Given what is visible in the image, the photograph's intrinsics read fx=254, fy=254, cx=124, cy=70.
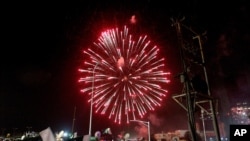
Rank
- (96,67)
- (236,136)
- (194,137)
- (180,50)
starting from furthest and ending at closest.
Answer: (96,67) → (180,50) → (194,137) → (236,136)

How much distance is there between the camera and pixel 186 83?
1371cm

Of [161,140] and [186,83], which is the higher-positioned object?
[186,83]

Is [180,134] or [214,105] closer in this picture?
[214,105]

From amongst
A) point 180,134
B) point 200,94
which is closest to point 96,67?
point 200,94

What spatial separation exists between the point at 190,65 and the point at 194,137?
486 cm

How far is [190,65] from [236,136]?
430 inches

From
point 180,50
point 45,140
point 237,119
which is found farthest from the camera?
point 237,119

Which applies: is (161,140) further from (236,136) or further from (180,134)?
(236,136)

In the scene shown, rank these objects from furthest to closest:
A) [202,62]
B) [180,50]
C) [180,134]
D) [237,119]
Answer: [237,119], [180,134], [202,62], [180,50]

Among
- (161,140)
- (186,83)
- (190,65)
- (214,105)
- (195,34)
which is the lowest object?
(161,140)

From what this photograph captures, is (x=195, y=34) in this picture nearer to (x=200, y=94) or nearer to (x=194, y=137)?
(x=200, y=94)

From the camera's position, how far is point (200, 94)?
14.3 meters

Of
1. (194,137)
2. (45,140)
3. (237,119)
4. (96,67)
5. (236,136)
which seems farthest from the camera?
(237,119)

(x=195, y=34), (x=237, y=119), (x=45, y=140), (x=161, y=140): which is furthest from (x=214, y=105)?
(x=237, y=119)
